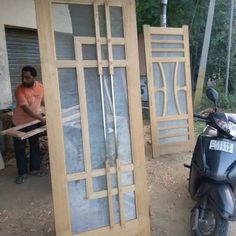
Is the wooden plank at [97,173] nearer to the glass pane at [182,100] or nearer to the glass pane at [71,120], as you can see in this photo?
the glass pane at [71,120]

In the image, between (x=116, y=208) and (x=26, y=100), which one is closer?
(x=116, y=208)

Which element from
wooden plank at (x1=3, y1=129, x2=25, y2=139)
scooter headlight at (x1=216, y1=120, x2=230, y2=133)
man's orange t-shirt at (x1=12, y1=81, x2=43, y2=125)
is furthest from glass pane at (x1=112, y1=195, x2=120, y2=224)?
man's orange t-shirt at (x1=12, y1=81, x2=43, y2=125)

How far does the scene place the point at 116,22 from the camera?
2.48 m

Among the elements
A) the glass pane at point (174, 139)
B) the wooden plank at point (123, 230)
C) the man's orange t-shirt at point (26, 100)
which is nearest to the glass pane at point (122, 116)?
the wooden plank at point (123, 230)

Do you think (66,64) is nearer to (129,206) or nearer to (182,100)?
(129,206)

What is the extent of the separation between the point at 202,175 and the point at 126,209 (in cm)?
71

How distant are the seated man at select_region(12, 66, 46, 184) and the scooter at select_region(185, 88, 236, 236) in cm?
213

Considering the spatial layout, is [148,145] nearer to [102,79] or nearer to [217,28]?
[102,79]

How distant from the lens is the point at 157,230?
9.95 ft

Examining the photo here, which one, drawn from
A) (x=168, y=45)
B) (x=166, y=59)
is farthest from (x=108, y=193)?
(x=168, y=45)

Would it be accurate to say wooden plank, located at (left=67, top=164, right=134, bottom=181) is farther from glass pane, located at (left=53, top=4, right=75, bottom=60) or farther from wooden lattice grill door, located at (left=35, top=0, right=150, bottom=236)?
glass pane, located at (left=53, top=4, right=75, bottom=60)

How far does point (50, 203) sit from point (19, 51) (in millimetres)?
3611

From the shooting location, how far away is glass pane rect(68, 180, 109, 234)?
2.49 m

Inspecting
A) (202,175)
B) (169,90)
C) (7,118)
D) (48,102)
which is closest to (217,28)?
(169,90)
